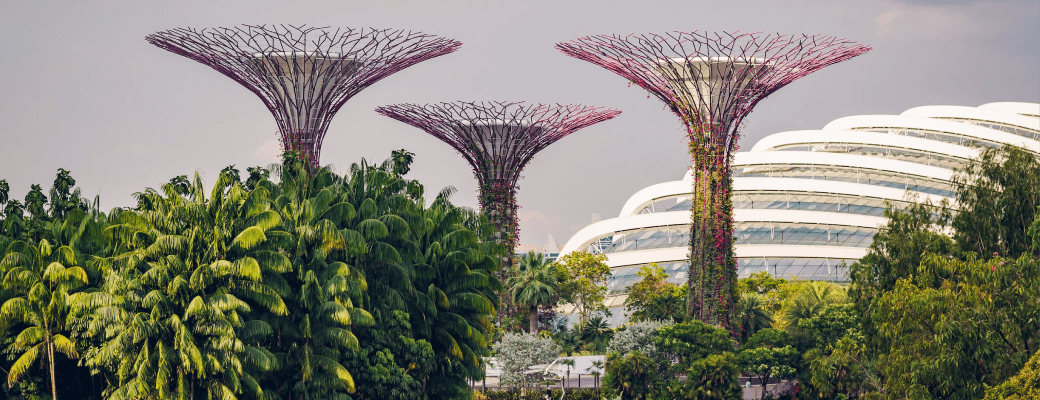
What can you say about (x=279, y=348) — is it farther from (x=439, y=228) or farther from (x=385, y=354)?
(x=439, y=228)

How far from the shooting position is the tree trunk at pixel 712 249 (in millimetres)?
49469

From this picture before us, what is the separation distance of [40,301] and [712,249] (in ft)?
84.6

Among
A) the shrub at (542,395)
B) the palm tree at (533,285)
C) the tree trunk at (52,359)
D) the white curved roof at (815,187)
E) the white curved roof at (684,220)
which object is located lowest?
the shrub at (542,395)

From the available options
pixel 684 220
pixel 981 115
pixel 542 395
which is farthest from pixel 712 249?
pixel 981 115

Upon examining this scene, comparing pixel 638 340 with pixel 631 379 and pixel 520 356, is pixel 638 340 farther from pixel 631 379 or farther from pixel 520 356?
pixel 520 356

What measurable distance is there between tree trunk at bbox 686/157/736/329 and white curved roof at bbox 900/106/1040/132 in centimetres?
4671

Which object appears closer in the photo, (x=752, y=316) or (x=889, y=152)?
(x=752, y=316)

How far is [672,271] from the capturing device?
75.8 m

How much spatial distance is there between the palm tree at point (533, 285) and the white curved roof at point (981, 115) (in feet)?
142

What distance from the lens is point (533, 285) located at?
59.4 metres

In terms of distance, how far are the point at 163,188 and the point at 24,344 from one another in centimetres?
802

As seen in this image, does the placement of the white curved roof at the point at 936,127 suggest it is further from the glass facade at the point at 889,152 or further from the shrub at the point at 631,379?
the shrub at the point at 631,379

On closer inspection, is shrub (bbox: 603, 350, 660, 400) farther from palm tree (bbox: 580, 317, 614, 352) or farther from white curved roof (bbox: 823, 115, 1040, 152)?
white curved roof (bbox: 823, 115, 1040, 152)

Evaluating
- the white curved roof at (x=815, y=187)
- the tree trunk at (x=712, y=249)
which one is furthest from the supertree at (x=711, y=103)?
the white curved roof at (x=815, y=187)
